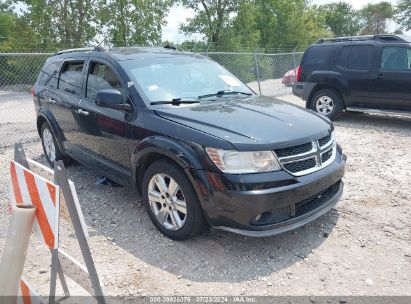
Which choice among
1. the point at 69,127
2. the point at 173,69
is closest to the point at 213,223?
the point at 173,69

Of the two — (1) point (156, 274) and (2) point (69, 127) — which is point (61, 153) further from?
(1) point (156, 274)

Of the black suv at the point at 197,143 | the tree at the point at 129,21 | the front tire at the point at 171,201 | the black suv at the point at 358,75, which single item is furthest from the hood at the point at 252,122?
the tree at the point at 129,21

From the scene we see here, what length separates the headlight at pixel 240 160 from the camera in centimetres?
309

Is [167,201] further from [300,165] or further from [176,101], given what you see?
[300,165]

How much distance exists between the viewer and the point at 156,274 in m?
3.18

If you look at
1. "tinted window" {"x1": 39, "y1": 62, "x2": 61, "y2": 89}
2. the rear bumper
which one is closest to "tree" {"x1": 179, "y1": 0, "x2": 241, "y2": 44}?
the rear bumper

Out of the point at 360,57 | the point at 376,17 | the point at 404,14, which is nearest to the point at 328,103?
the point at 360,57

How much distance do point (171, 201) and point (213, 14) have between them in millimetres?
22810

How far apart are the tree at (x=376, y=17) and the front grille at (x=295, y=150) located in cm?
6377

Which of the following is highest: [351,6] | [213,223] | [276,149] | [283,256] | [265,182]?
[351,6]

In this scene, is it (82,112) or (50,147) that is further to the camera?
(50,147)

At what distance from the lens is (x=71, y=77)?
197 inches

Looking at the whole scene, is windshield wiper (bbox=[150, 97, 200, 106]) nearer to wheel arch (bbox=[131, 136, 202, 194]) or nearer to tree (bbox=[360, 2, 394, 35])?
wheel arch (bbox=[131, 136, 202, 194])

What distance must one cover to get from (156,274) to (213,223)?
0.64 metres
